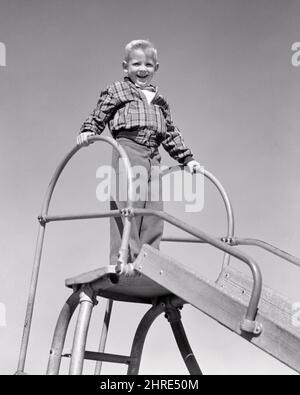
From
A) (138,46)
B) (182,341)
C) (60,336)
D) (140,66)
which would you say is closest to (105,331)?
(182,341)

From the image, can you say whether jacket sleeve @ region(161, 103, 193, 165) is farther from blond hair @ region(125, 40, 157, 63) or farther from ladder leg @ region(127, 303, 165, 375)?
ladder leg @ region(127, 303, 165, 375)

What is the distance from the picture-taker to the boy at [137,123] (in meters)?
4.06

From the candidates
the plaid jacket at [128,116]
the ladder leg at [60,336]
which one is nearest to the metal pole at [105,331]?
the ladder leg at [60,336]

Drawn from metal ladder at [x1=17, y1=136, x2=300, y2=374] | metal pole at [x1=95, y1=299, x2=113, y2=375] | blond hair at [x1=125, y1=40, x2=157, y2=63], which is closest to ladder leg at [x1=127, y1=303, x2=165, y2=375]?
metal ladder at [x1=17, y1=136, x2=300, y2=374]

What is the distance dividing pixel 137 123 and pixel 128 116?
7cm

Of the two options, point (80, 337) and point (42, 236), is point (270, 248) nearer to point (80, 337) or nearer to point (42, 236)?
point (80, 337)

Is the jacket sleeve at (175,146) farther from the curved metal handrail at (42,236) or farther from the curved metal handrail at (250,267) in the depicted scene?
the curved metal handrail at (250,267)

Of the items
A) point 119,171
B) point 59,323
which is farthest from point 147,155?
point 59,323

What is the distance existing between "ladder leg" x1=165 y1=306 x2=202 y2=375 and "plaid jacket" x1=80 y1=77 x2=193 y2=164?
1.10 m

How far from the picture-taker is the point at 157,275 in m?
3.54

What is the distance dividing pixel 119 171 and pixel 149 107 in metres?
0.47

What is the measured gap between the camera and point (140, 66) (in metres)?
4.28
